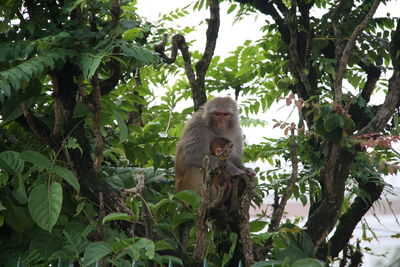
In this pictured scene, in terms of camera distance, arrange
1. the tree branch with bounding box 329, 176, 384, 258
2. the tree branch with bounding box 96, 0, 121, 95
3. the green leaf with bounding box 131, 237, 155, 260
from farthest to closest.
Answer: the tree branch with bounding box 329, 176, 384, 258 < the tree branch with bounding box 96, 0, 121, 95 < the green leaf with bounding box 131, 237, 155, 260

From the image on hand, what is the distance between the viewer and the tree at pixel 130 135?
10.2 ft

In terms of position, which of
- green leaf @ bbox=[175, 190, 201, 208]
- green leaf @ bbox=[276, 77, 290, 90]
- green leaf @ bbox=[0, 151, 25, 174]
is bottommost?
green leaf @ bbox=[175, 190, 201, 208]

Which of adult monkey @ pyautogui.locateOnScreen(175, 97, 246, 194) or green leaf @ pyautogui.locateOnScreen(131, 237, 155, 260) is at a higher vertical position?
adult monkey @ pyautogui.locateOnScreen(175, 97, 246, 194)

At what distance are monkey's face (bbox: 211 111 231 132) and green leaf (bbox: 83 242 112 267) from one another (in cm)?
261

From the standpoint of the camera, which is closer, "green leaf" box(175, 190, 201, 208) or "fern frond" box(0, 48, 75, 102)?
"fern frond" box(0, 48, 75, 102)

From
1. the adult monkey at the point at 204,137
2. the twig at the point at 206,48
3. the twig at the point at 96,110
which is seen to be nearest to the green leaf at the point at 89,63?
the twig at the point at 96,110

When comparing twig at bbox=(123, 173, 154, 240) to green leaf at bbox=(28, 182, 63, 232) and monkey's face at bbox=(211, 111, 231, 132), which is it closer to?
green leaf at bbox=(28, 182, 63, 232)

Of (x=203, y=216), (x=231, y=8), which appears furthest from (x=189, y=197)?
(x=231, y=8)

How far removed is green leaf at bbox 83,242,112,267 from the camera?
8.81 feet

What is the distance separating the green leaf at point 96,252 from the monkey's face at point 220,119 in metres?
2.61

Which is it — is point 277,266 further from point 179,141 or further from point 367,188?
point 179,141

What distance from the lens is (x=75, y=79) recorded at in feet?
12.0

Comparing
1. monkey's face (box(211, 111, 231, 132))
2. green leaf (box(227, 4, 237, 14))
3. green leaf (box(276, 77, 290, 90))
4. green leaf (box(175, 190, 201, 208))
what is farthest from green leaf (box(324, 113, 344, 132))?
→ green leaf (box(227, 4, 237, 14))

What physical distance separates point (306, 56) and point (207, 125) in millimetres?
1368
